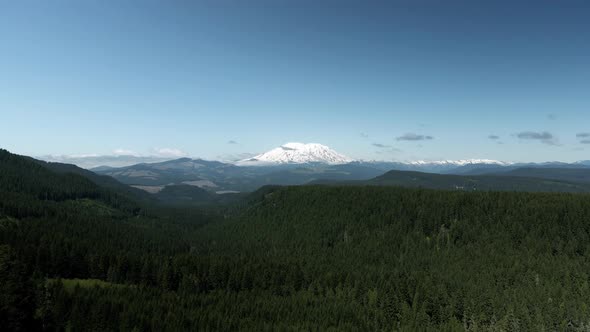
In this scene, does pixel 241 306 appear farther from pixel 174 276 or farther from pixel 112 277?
pixel 112 277

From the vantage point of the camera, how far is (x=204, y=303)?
5246 inches

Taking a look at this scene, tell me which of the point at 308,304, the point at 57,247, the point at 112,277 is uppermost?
the point at 57,247

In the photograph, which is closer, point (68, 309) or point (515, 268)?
point (68, 309)

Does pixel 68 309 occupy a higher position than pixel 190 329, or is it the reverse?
pixel 68 309

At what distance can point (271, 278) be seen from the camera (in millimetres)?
168000

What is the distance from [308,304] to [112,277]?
8514 cm

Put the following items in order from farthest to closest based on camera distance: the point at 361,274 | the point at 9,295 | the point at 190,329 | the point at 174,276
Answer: the point at 361,274
the point at 174,276
the point at 190,329
the point at 9,295

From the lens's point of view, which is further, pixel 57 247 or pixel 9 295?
pixel 57 247

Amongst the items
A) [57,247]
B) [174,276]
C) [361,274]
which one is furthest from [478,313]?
[57,247]

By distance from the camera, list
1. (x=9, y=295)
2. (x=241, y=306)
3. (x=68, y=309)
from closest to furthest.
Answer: (x=9, y=295), (x=68, y=309), (x=241, y=306)

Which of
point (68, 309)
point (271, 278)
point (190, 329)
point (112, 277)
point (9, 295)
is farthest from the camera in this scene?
point (271, 278)

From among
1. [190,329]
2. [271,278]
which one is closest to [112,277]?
[190,329]

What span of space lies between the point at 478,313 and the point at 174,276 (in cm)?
13269

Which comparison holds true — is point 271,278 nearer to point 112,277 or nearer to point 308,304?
point 308,304
